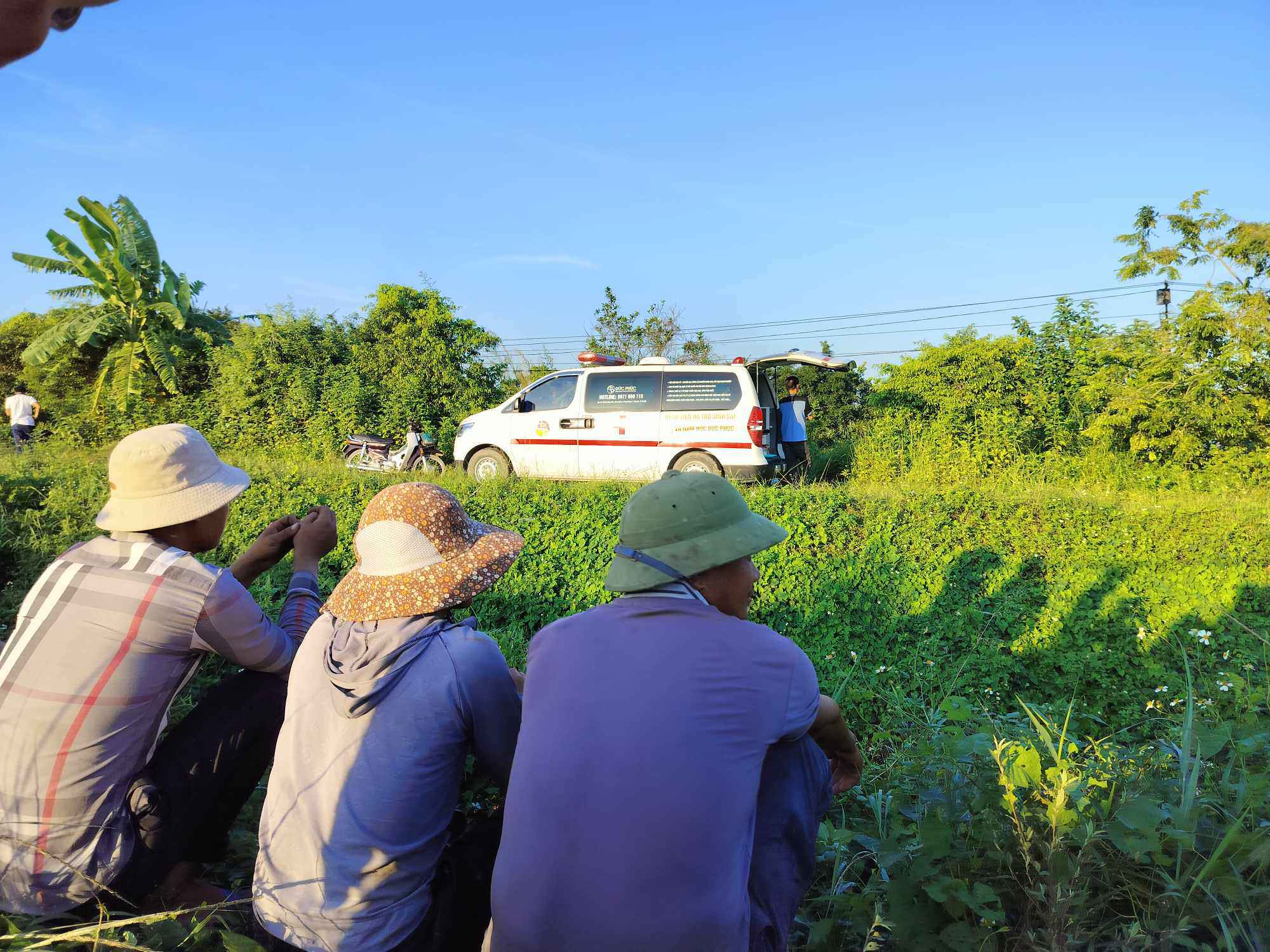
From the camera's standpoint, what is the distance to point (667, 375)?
1117 centimetres

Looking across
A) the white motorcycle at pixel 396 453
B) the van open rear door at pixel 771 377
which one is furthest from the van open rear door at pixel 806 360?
the white motorcycle at pixel 396 453

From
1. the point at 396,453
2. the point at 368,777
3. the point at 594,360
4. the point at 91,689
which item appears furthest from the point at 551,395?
the point at 368,777

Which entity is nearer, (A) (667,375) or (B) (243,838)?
(B) (243,838)

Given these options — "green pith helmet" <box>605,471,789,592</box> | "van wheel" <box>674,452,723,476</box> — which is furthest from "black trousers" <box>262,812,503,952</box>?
"van wheel" <box>674,452,723,476</box>

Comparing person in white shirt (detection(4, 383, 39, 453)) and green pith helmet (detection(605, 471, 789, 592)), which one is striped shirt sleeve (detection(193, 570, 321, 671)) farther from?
person in white shirt (detection(4, 383, 39, 453))

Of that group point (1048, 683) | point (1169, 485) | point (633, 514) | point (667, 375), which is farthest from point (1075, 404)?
point (633, 514)

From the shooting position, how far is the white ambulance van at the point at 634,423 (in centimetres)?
1072

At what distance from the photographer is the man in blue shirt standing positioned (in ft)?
38.4

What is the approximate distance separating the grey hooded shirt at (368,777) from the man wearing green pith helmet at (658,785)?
0.90ft

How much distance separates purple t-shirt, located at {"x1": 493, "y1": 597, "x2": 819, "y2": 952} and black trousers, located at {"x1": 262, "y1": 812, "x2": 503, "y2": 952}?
42 cm

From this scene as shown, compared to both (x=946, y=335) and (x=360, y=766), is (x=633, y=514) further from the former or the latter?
(x=946, y=335)

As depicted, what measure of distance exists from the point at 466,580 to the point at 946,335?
504 inches

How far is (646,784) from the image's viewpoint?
158 cm

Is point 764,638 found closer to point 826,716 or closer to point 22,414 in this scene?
point 826,716
